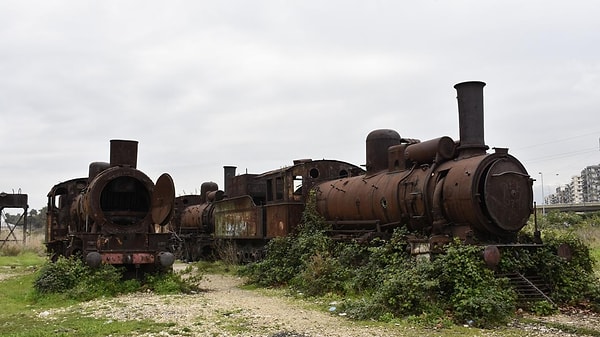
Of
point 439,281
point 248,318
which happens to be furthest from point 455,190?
point 248,318

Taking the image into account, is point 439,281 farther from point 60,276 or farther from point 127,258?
point 60,276

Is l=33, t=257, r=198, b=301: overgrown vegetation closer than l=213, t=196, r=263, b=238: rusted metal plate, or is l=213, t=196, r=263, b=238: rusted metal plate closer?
l=33, t=257, r=198, b=301: overgrown vegetation

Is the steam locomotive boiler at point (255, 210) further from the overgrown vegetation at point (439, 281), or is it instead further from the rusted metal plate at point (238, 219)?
the overgrown vegetation at point (439, 281)

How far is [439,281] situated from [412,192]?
9.64 feet

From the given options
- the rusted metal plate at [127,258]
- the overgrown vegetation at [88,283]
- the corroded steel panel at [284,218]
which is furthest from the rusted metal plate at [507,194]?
the rusted metal plate at [127,258]

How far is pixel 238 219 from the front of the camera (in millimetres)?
20641

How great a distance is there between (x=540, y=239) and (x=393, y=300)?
368cm

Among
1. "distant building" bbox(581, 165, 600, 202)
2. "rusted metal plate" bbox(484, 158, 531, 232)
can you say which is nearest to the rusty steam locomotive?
"rusted metal plate" bbox(484, 158, 531, 232)

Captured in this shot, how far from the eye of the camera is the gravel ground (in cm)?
801

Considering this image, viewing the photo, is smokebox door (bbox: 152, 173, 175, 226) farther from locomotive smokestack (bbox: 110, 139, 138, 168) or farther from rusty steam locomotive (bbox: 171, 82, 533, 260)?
rusty steam locomotive (bbox: 171, 82, 533, 260)

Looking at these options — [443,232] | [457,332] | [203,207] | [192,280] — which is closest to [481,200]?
[443,232]

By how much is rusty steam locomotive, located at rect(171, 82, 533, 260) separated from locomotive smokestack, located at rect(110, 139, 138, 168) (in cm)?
452

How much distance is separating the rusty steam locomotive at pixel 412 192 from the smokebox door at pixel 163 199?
12.3 feet

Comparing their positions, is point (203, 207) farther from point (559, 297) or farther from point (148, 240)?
point (559, 297)
